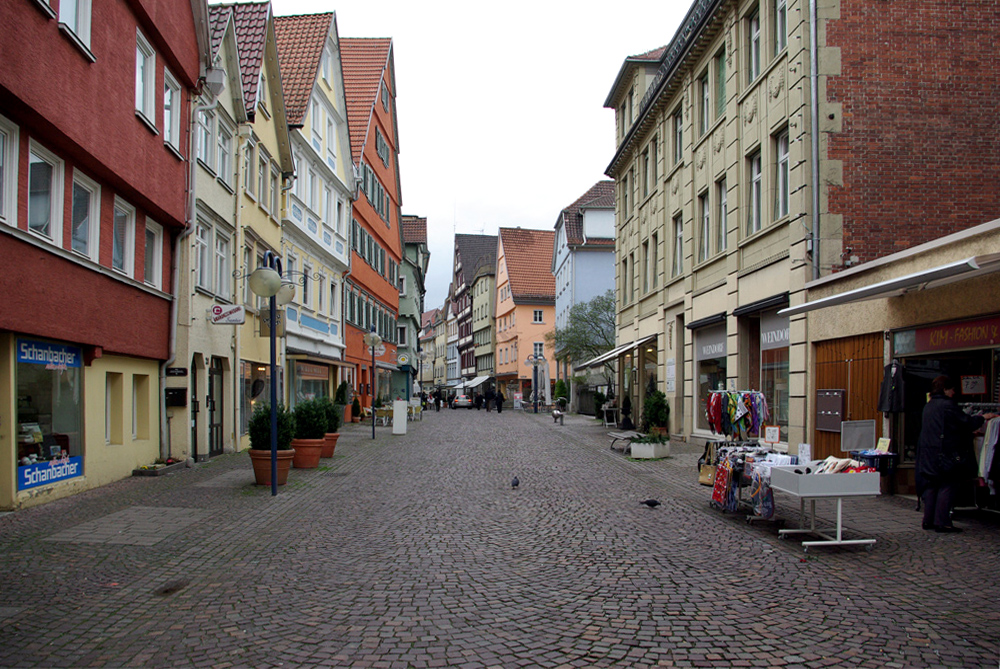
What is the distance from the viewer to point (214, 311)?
54.1ft

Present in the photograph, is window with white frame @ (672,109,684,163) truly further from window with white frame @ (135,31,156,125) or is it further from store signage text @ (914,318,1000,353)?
window with white frame @ (135,31,156,125)

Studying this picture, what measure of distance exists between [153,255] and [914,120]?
13731 millimetres

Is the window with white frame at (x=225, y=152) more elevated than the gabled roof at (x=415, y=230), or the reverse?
the gabled roof at (x=415, y=230)

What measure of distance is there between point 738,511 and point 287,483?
686 cm

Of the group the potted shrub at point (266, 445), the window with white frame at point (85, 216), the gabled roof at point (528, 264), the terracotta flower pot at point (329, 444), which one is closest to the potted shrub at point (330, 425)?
the terracotta flower pot at point (329, 444)

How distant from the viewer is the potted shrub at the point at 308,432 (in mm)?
15188

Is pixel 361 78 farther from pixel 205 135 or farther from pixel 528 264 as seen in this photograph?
pixel 528 264

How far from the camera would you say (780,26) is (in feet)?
54.3

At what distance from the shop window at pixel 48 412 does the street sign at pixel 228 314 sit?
14.4 ft

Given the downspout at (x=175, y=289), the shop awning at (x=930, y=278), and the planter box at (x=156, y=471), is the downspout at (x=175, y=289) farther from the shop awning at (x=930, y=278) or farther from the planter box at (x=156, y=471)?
the shop awning at (x=930, y=278)

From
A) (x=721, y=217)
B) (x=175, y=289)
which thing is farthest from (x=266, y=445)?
(x=721, y=217)

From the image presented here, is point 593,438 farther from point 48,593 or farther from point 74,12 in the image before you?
point 48,593

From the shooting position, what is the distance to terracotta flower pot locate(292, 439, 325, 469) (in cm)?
1524

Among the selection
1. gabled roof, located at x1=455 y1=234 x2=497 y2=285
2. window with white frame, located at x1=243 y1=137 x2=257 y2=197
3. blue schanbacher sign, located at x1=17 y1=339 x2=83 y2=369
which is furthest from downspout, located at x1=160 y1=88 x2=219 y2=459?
gabled roof, located at x1=455 y1=234 x2=497 y2=285
